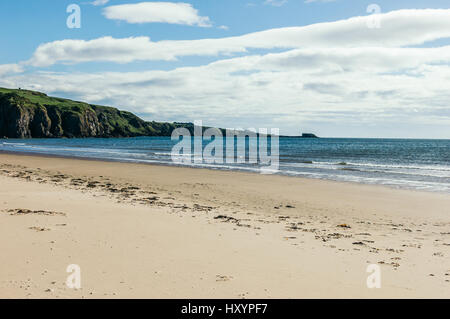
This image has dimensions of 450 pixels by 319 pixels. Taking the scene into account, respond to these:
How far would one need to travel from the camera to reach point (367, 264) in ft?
25.3

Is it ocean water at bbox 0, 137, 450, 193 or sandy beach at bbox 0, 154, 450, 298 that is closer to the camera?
sandy beach at bbox 0, 154, 450, 298

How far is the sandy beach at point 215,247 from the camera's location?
6.12m

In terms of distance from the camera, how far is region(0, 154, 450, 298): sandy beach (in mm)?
6117

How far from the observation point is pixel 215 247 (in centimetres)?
856

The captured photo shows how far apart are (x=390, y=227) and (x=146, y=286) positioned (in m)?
9.19

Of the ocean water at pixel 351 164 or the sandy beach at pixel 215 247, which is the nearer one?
the sandy beach at pixel 215 247

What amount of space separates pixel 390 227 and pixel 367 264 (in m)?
5.22
